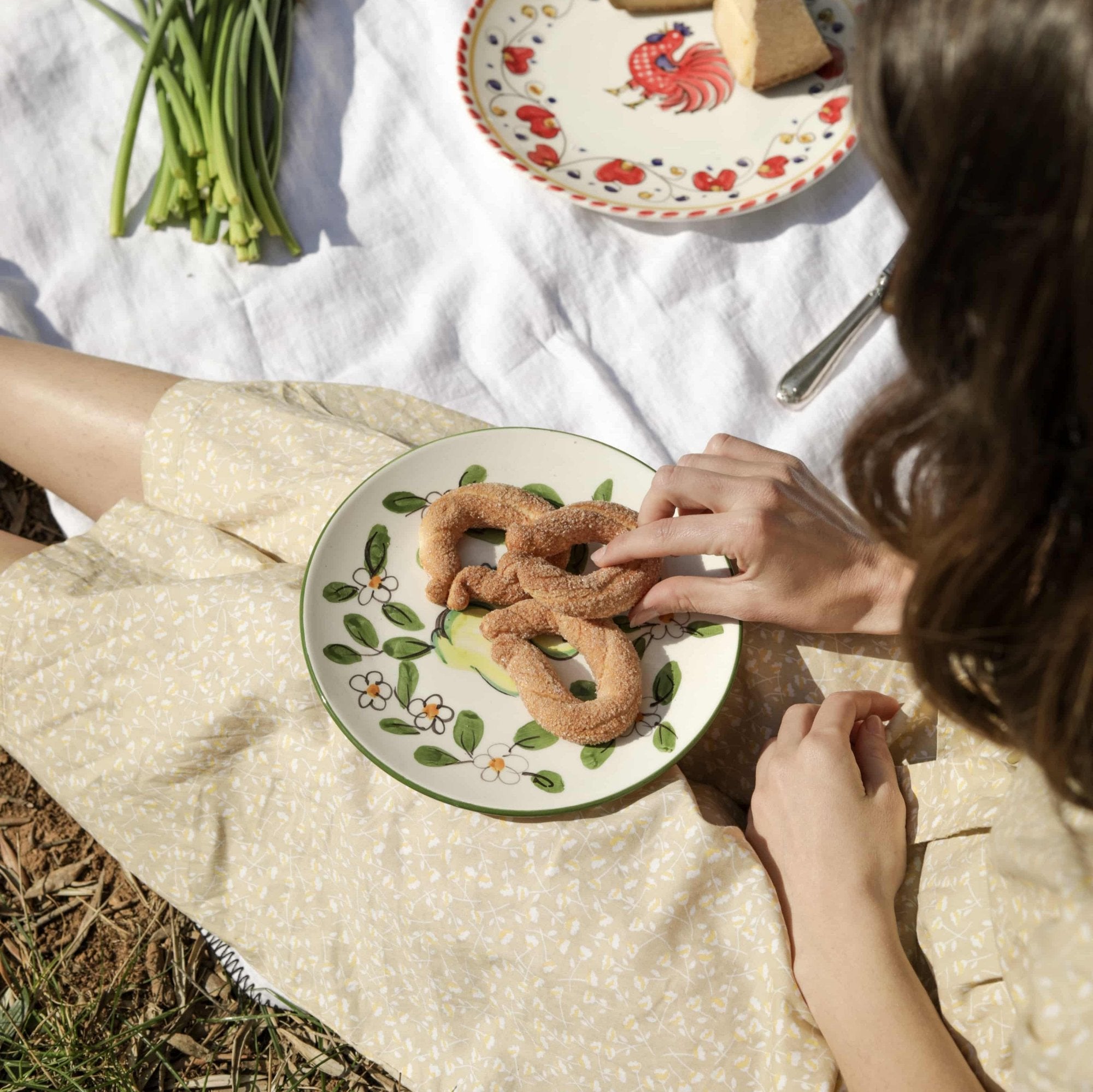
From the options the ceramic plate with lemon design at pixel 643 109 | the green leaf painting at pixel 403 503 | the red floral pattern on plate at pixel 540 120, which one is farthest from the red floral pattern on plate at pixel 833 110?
the green leaf painting at pixel 403 503

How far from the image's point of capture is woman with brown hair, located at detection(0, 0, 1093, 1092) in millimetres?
622

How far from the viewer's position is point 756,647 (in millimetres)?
1188

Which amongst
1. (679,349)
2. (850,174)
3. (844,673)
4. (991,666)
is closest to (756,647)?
(844,673)

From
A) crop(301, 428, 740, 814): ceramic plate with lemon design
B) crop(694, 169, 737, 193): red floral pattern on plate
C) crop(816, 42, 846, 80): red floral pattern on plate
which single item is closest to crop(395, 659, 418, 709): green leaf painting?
crop(301, 428, 740, 814): ceramic plate with lemon design

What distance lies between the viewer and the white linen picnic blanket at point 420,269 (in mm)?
1722

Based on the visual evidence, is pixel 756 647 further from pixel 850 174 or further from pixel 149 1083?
pixel 149 1083

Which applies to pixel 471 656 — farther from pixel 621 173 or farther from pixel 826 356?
pixel 621 173

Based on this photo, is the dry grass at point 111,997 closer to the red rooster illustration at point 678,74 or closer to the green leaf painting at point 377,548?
the green leaf painting at point 377,548

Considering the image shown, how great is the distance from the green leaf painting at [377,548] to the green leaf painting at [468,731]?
A: 0.71 feet

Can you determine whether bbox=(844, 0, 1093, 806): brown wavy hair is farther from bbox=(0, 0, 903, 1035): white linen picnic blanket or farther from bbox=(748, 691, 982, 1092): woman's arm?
bbox=(0, 0, 903, 1035): white linen picnic blanket

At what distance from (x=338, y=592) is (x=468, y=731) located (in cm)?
23

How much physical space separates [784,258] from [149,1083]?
5.86ft

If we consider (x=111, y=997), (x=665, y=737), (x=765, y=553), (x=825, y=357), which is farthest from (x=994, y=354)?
(x=111, y=997)

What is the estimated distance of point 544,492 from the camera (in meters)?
1.30
